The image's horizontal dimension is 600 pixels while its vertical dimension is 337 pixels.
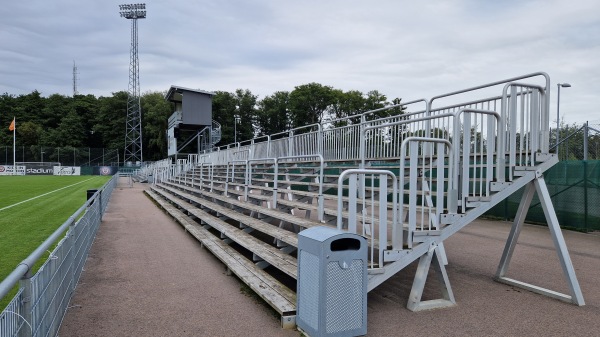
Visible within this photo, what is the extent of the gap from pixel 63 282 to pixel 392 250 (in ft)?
11.7

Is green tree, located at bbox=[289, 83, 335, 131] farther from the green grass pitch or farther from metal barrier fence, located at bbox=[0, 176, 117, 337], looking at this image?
metal barrier fence, located at bbox=[0, 176, 117, 337]

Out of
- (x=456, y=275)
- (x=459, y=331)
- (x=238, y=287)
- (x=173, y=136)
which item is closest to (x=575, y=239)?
(x=456, y=275)

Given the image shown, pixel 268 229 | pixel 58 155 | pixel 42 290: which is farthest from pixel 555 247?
pixel 58 155

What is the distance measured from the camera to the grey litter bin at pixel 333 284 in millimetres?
3857

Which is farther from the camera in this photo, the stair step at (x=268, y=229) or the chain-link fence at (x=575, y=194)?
the chain-link fence at (x=575, y=194)

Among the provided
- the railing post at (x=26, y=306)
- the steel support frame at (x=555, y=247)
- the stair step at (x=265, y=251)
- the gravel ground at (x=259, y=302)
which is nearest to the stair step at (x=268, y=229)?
the stair step at (x=265, y=251)

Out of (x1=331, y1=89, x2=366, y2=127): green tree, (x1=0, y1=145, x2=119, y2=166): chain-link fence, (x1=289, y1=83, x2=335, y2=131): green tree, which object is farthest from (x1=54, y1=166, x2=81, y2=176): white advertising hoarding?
(x1=331, y1=89, x2=366, y2=127): green tree

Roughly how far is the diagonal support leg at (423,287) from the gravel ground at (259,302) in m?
0.11

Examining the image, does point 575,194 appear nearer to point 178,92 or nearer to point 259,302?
point 259,302

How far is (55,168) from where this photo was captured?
60.6 m

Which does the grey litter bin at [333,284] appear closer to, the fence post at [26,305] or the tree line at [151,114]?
the fence post at [26,305]

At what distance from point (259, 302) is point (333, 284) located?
1.68 metres

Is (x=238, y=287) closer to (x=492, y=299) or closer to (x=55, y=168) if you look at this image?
(x=492, y=299)

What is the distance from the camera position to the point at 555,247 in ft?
18.6
